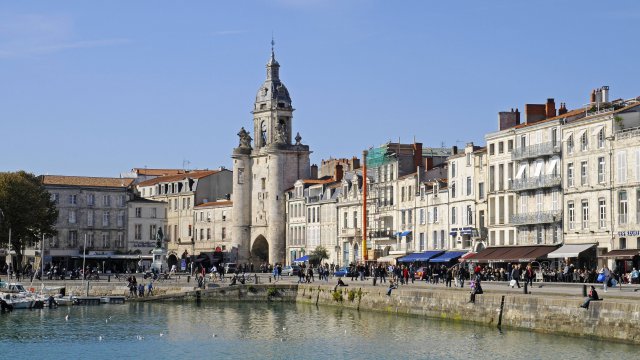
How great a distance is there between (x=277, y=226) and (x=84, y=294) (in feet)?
134

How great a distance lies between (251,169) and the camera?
124 m

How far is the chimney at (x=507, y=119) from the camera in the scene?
275 feet

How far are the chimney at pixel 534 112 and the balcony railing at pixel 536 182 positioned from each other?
427 centimetres

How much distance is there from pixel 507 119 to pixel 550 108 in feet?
10.2

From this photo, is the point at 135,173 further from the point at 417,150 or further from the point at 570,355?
the point at 570,355

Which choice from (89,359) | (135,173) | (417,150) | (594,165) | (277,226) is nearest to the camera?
(89,359)

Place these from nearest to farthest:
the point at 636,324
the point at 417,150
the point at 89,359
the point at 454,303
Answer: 1. the point at 636,324
2. the point at 89,359
3. the point at 454,303
4. the point at 417,150

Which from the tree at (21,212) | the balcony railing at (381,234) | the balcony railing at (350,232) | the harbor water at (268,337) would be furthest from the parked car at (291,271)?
the harbor water at (268,337)

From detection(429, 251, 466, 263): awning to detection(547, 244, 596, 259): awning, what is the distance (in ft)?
41.3

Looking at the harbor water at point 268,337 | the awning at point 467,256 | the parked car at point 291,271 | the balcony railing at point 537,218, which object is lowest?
the harbor water at point 268,337

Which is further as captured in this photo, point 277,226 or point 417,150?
point 277,226

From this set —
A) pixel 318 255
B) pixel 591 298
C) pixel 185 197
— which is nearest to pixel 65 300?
pixel 591 298

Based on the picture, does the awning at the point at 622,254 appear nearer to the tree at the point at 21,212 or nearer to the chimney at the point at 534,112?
the chimney at the point at 534,112

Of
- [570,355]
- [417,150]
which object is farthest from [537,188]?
[570,355]
